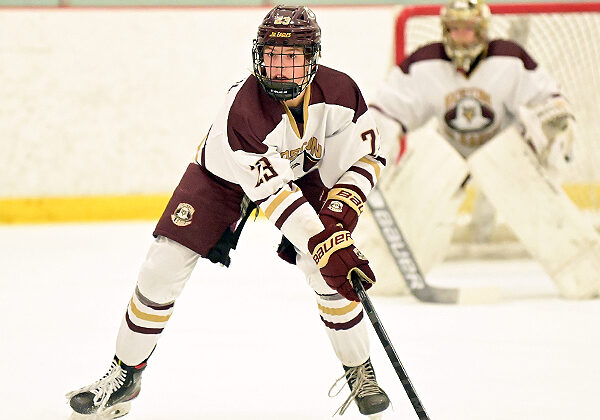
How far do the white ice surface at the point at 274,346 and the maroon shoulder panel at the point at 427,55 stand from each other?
36.2 inches

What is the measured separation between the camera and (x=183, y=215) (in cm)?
234

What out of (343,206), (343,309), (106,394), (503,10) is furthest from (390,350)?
(503,10)

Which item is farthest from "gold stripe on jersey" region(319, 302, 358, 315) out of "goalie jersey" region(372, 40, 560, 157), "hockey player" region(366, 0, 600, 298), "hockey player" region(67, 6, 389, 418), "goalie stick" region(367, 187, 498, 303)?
"goalie jersey" region(372, 40, 560, 157)

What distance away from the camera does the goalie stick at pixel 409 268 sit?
3830mm

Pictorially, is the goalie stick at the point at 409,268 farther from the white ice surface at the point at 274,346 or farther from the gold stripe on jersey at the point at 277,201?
the gold stripe on jersey at the point at 277,201

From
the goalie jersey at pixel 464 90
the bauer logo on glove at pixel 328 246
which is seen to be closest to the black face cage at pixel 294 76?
the bauer logo on glove at pixel 328 246

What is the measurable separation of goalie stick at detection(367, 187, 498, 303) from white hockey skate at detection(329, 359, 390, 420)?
152 centimetres

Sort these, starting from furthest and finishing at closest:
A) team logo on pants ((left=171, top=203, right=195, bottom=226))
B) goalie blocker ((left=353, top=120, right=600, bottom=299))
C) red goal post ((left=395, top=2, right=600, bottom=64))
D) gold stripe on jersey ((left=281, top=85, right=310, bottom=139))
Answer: red goal post ((left=395, top=2, right=600, bottom=64)) < goalie blocker ((left=353, top=120, right=600, bottom=299)) < team logo on pants ((left=171, top=203, right=195, bottom=226)) < gold stripe on jersey ((left=281, top=85, right=310, bottom=139))

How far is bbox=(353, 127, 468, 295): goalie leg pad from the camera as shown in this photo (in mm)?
4086

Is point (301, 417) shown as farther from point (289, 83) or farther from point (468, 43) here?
point (468, 43)

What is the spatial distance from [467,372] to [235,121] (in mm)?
1115

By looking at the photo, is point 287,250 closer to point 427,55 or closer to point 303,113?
point 303,113

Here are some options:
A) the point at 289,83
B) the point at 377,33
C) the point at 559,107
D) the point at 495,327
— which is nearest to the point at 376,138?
the point at 289,83

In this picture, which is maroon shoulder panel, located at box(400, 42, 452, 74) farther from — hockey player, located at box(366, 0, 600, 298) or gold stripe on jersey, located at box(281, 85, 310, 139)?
gold stripe on jersey, located at box(281, 85, 310, 139)
